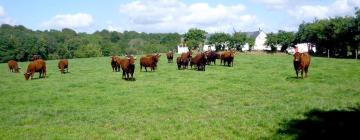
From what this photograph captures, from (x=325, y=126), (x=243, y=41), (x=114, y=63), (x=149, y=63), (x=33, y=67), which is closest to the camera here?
(x=325, y=126)

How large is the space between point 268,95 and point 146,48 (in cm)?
13833

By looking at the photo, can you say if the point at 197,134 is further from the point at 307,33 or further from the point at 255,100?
the point at 307,33

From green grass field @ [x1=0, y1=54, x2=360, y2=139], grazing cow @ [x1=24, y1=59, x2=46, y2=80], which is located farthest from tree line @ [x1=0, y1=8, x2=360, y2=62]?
grazing cow @ [x1=24, y1=59, x2=46, y2=80]

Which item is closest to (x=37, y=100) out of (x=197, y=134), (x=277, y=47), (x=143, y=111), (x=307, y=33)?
(x=143, y=111)

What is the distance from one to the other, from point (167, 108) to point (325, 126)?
240 inches

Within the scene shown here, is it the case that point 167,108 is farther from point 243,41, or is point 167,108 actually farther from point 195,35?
point 195,35

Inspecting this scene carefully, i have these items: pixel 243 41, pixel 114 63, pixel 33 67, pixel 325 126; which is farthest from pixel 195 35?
pixel 325 126

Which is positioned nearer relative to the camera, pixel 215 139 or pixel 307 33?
pixel 215 139

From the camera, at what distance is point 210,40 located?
108312 millimetres

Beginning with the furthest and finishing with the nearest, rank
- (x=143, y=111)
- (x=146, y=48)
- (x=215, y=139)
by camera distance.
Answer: (x=146, y=48) → (x=143, y=111) → (x=215, y=139)

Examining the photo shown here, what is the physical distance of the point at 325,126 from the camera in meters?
10.2

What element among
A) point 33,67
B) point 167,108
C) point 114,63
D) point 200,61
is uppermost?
point 200,61

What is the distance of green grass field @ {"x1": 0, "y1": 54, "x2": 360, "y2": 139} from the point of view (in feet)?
Result: 35.3

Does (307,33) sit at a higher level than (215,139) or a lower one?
higher
